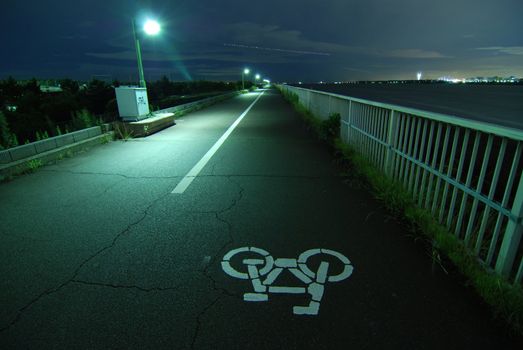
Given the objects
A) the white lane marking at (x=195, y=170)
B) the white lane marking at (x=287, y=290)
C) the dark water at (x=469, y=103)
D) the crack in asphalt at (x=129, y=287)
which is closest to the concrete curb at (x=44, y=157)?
the white lane marking at (x=195, y=170)

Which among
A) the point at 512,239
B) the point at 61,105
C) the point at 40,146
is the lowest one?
the point at 61,105

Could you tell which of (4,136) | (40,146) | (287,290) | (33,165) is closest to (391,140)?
(287,290)

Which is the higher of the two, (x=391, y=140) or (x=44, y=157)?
(x=391, y=140)

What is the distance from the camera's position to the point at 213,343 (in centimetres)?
223

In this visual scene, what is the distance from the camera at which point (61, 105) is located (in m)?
49.7

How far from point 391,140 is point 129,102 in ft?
30.6

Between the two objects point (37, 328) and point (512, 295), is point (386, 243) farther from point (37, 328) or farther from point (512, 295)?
point (37, 328)

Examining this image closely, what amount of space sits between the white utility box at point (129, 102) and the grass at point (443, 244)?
8.23 meters

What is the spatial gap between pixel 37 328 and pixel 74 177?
459 cm

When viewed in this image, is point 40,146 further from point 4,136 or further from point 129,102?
point 129,102

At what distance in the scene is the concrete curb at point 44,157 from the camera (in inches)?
243

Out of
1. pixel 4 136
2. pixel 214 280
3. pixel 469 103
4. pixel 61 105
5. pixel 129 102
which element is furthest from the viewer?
pixel 61 105

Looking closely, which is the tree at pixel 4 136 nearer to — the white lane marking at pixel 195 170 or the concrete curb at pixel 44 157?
the concrete curb at pixel 44 157

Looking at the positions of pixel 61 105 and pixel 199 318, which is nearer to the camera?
pixel 199 318
